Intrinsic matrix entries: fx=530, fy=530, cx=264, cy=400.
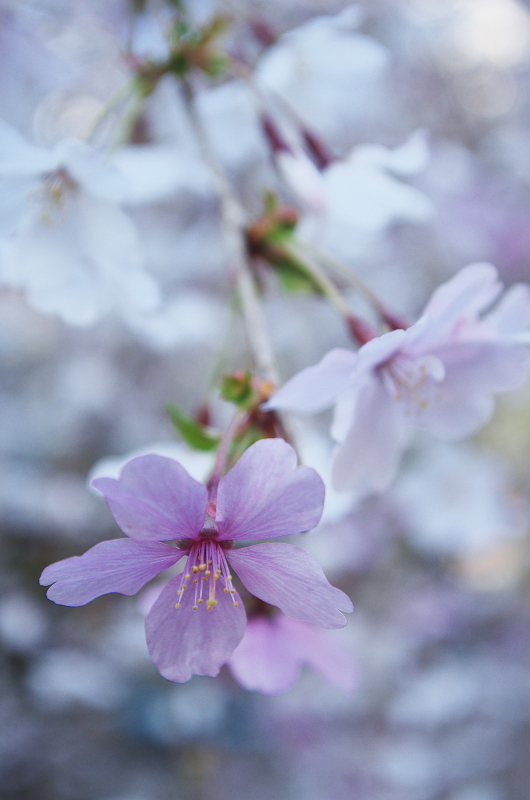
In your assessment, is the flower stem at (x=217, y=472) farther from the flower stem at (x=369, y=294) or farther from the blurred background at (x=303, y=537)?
the blurred background at (x=303, y=537)

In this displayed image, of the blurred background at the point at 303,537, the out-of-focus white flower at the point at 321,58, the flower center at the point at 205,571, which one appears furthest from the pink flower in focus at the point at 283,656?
the blurred background at the point at 303,537

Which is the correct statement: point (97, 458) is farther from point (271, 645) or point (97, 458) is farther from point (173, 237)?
point (271, 645)

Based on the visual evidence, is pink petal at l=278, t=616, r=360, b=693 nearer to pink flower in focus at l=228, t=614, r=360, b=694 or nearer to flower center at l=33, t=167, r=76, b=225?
pink flower in focus at l=228, t=614, r=360, b=694

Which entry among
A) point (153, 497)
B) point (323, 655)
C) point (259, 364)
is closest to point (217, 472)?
point (153, 497)

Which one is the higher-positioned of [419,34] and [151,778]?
[419,34]

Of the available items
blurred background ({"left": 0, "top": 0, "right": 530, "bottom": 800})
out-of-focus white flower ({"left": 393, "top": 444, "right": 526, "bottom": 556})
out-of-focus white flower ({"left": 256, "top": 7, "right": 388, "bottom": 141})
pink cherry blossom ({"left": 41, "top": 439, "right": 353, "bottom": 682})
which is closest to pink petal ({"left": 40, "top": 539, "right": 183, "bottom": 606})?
pink cherry blossom ({"left": 41, "top": 439, "right": 353, "bottom": 682})

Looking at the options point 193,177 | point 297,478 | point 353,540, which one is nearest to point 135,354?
point 353,540
